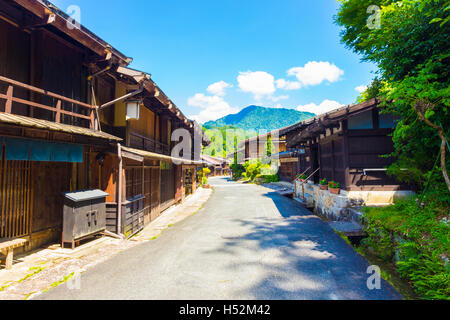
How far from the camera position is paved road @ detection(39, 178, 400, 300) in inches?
154

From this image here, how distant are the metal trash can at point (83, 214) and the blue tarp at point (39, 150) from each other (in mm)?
1108

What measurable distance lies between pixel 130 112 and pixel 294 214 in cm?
906

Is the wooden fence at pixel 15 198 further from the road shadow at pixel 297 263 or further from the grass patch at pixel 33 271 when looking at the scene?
the road shadow at pixel 297 263

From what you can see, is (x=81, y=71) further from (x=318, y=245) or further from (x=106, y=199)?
(x=318, y=245)

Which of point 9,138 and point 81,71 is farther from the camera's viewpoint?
point 81,71

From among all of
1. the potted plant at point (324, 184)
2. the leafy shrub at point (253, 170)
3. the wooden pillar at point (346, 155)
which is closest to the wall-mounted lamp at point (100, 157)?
the wooden pillar at point (346, 155)

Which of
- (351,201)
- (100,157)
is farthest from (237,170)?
(100,157)

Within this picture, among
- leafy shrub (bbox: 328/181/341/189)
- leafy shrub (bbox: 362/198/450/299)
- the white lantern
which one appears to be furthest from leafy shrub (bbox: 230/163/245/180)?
leafy shrub (bbox: 362/198/450/299)

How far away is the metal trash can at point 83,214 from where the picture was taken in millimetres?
5977

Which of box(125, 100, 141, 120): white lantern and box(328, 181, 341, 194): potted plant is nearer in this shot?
box(125, 100, 141, 120): white lantern

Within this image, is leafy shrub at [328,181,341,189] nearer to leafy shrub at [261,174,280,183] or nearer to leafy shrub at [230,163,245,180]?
leafy shrub at [261,174,280,183]

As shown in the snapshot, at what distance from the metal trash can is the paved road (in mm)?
1411

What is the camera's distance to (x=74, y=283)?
4250mm
